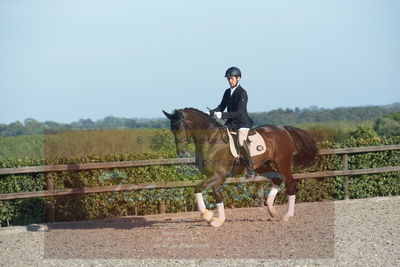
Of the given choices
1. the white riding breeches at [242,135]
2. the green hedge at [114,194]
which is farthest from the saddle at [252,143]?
the green hedge at [114,194]

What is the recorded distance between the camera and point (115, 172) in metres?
12.1

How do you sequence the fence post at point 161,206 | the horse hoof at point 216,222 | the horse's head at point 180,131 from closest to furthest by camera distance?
the horse's head at point 180,131, the horse hoof at point 216,222, the fence post at point 161,206

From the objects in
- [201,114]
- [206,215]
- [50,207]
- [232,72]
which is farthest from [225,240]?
[50,207]

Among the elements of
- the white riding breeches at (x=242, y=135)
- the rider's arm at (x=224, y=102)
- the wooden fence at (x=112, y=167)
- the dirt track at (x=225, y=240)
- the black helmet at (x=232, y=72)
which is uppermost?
the black helmet at (x=232, y=72)

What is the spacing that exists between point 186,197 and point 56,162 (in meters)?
2.81

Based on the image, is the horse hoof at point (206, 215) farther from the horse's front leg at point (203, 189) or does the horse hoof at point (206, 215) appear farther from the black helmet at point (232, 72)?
the black helmet at point (232, 72)

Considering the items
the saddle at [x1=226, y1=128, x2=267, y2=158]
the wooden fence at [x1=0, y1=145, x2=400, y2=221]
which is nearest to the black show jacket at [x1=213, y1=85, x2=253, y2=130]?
the saddle at [x1=226, y1=128, x2=267, y2=158]

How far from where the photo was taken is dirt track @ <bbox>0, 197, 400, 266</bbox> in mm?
8117

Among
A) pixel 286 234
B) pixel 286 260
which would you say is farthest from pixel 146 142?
pixel 286 260

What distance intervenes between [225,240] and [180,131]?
73.1 inches

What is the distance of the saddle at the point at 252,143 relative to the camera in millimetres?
10287

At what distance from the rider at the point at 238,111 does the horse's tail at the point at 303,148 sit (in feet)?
5.23

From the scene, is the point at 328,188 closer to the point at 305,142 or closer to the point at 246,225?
the point at 305,142

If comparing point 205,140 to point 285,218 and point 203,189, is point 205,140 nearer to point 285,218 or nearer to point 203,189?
point 203,189
